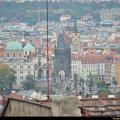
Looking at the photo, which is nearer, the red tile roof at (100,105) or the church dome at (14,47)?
the red tile roof at (100,105)

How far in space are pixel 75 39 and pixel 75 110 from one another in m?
47.3

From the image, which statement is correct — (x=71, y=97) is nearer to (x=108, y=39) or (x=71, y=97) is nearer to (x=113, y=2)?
(x=108, y=39)

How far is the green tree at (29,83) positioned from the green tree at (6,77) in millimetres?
522

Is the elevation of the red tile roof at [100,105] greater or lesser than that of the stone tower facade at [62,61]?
greater

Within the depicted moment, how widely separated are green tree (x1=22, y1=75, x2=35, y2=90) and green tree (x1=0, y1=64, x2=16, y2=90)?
522 mm

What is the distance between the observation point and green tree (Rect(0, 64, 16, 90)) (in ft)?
109

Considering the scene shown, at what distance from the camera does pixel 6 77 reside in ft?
115

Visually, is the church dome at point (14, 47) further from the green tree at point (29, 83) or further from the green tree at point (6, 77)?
the green tree at point (6, 77)

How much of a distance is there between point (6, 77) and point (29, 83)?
5.11ft

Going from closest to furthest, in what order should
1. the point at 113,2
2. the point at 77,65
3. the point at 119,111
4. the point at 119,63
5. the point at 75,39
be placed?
the point at 119,111 < the point at 119,63 < the point at 77,65 < the point at 75,39 < the point at 113,2

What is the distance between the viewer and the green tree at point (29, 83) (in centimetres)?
3501

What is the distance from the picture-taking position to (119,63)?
3903 cm

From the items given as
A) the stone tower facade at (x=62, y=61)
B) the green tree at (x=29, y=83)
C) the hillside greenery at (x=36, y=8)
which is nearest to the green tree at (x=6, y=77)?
the green tree at (x=29, y=83)

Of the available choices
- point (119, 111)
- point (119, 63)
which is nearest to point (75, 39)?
point (119, 63)
